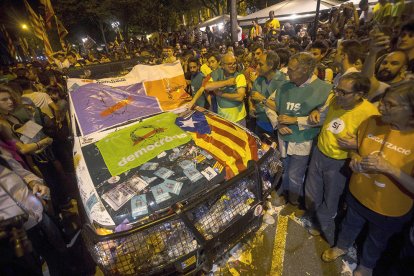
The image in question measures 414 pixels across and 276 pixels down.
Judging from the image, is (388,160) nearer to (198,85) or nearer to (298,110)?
(298,110)

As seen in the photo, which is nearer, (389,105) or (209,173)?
(389,105)

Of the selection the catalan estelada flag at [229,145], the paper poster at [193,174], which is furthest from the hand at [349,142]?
the paper poster at [193,174]

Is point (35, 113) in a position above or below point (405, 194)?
above

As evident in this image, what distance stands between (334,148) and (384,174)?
66cm

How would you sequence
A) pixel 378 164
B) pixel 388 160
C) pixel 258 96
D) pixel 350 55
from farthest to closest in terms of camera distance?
1. pixel 258 96
2. pixel 350 55
3. pixel 388 160
4. pixel 378 164

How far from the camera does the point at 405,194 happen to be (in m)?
1.85

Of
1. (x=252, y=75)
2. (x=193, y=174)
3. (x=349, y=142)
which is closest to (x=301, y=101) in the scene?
(x=349, y=142)

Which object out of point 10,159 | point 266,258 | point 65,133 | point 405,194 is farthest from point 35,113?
point 405,194

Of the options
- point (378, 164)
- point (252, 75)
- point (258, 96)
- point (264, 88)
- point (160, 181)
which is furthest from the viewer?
point (252, 75)

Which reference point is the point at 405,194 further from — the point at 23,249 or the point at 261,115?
the point at 23,249

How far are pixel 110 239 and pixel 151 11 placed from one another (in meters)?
31.6

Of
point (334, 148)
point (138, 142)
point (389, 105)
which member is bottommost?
point (334, 148)

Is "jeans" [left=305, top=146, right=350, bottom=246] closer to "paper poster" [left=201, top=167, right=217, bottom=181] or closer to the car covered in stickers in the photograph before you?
the car covered in stickers

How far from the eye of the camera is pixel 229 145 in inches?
108
